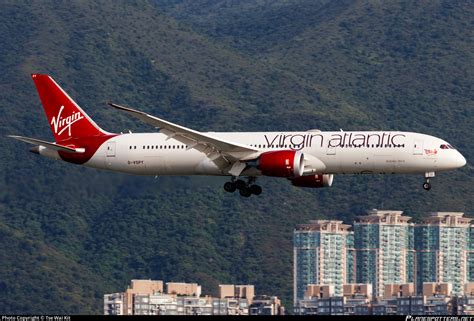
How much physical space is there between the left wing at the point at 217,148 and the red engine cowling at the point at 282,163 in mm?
2153

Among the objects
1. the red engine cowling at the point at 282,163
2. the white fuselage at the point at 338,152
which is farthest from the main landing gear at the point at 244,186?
the red engine cowling at the point at 282,163

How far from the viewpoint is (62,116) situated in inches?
4222

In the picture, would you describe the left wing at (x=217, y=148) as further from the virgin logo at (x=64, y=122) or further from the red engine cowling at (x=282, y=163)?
the virgin logo at (x=64, y=122)

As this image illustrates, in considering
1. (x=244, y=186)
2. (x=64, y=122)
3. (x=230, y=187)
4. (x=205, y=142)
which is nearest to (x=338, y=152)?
(x=244, y=186)

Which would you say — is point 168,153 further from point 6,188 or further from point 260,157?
point 6,188

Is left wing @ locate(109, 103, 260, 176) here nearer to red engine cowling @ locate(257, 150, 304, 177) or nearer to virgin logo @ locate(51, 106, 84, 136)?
red engine cowling @ locate(257, 150, 304, 177)

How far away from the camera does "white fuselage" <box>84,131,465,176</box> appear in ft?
316

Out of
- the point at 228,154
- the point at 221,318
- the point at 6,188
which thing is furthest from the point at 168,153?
the point at 221,318

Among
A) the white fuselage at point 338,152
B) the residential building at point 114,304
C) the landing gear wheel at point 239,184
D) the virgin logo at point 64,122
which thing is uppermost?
the virgin logo at point 64,122

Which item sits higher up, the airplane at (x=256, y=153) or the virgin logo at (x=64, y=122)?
the virgin logo at (x=64, y=122)

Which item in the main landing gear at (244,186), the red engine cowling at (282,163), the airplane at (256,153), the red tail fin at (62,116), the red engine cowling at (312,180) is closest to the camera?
the red engine cowling at (282,163)

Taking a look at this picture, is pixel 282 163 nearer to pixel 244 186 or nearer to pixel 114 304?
pixel 244 186

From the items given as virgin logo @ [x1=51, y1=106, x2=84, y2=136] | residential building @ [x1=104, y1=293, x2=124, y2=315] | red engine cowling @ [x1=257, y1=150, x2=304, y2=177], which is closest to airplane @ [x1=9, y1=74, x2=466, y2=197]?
red engine cowling @ [x1=257, y1=150, x2=304, y2=177]

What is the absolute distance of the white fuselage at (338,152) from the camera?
96438mm
